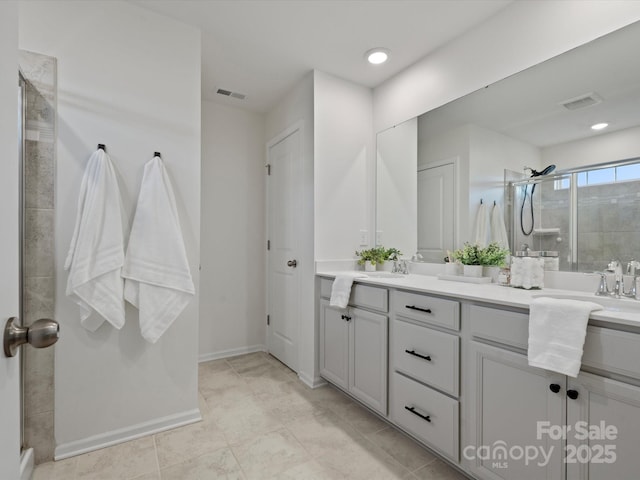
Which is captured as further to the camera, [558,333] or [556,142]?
[556,142]

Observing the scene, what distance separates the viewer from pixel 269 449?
1.83m

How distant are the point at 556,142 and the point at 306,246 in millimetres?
1784

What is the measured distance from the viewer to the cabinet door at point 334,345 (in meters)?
2.32

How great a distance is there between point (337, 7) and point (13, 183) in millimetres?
1991

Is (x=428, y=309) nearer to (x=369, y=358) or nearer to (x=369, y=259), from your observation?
(x=369, y=358)

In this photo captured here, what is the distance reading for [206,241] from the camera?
3.22 m

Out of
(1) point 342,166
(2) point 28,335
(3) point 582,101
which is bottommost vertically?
(2) point 28,335

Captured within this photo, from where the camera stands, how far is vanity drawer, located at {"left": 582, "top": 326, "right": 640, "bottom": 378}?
3.45 ft

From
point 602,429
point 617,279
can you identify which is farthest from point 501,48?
point 602,429

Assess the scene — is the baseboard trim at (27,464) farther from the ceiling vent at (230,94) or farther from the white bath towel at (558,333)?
the ceiling vent at (230,94)

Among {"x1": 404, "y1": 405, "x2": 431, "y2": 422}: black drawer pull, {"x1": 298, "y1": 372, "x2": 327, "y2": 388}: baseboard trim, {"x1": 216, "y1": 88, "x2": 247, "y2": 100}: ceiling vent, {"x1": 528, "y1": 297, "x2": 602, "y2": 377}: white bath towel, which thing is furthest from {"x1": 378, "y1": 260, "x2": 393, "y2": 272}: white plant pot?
{"x1": 216, "y1": 88, "x2": 247, "y2": 100}: ceiling vent

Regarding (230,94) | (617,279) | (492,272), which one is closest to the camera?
(617,279)

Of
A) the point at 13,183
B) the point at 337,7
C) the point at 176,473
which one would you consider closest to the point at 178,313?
the point at 176,473

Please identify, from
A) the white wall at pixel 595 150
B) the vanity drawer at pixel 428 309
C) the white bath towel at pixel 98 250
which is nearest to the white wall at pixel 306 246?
the vanity drawer at pixel 428 309
